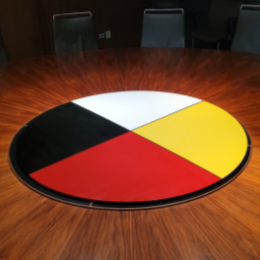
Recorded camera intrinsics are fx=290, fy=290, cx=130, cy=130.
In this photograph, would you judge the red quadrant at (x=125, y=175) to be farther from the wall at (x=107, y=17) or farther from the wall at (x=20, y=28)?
the wall at (x=107, y=17)

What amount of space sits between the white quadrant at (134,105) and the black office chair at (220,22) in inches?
98.7

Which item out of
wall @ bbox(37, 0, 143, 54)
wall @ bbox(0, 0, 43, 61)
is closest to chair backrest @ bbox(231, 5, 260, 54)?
wall @ bbox(37, 0, 143, 54)

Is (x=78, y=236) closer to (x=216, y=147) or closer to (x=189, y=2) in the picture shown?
(x=216, y=147)

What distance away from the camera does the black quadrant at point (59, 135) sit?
112 centimetres

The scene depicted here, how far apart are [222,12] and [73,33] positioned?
2.47m

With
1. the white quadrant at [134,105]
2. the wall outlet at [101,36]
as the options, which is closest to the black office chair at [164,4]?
the wall outlet at [101,36]

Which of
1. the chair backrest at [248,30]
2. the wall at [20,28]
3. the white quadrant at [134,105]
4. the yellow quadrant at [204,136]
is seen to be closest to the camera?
the yellow quadrant at [204,136]

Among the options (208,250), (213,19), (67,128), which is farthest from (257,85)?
(213,19)

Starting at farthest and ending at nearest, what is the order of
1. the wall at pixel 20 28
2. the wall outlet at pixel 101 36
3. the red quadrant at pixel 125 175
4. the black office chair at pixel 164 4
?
1. the black office chair at pixel 164 4
2. the wall outlet at pixel 101 36
3. the wall at pixel 20 28
4. the red quadrant at pixel 125 175

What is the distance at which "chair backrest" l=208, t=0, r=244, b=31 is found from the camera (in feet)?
12.8

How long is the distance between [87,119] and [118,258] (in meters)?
0.80

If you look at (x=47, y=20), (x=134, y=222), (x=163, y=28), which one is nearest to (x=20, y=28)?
(x=47, y=20)

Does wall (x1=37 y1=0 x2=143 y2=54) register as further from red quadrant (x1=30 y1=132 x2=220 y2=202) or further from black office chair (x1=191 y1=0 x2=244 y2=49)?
red quadrant (x1=30 y1=132 x2=220 y2=202)

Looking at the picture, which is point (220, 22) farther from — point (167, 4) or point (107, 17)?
point (107, 17)
